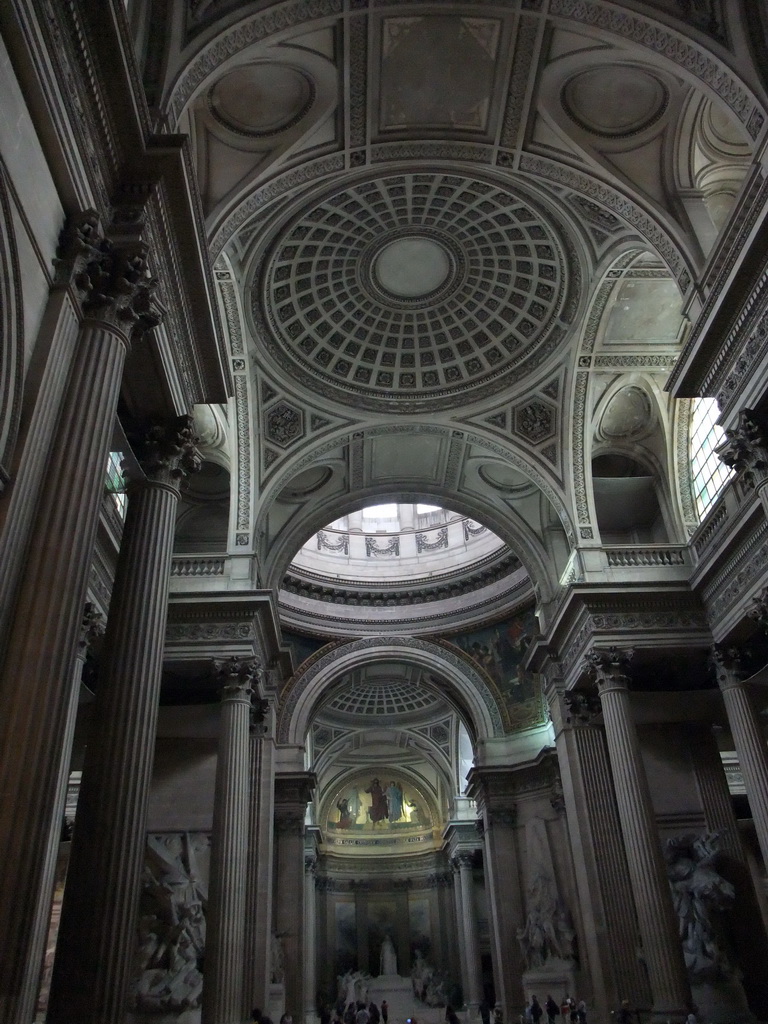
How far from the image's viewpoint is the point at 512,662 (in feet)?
97.9

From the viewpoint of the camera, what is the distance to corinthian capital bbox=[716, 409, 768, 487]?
10469 mm

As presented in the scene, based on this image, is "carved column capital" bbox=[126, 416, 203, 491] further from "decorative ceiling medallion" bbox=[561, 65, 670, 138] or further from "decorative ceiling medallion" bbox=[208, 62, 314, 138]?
"decorative ceiling medallion" bbox=[561, 65, 670, 138]

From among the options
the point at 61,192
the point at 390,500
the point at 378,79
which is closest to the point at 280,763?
the point at 390,500

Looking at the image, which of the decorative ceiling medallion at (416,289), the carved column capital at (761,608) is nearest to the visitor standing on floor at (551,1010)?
the carved column capital at (761,608)

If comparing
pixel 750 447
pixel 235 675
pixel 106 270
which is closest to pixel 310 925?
pixel 235 675

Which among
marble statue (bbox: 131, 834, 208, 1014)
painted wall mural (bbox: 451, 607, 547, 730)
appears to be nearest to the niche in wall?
painted wall mural (bbox: 451, 607, 547, 730)

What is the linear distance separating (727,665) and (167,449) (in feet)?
38.0

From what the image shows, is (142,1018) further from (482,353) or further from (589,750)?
(482,353)

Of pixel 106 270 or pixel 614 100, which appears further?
pixel 614 100

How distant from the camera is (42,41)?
20.1ft

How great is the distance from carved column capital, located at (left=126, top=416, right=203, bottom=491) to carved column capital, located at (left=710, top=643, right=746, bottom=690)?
1117cm

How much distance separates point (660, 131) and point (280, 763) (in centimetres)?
2323

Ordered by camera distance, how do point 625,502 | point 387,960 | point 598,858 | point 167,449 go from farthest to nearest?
1. point 387,960
2. point 625,502
3. point 598,858
4. point 167,449

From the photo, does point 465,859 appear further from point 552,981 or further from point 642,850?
point 642,850
